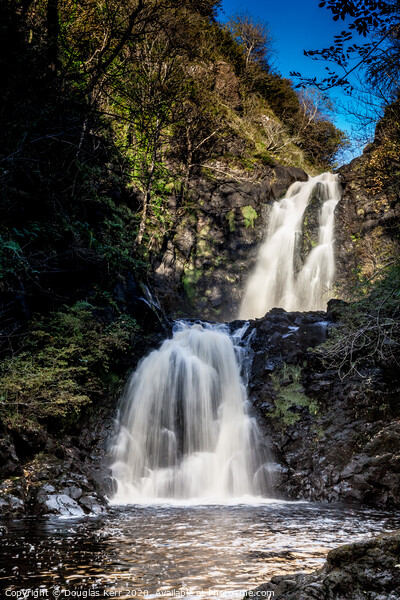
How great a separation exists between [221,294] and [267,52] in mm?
19585

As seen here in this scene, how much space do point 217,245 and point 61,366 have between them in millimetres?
12315

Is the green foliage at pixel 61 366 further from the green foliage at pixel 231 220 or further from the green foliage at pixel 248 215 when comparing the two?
the green foliage at pixel 248 215

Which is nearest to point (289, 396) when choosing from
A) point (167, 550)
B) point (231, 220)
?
point (167, 550)

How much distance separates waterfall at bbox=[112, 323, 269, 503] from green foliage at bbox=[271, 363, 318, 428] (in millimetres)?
797

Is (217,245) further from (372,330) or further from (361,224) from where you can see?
(372,330)

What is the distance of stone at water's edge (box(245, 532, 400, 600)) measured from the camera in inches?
71.9

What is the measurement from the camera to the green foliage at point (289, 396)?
394 inches

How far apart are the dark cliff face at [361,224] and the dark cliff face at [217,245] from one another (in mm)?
3572

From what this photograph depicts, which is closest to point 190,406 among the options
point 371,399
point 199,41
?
point 371,399

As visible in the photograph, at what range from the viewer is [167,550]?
392 cm

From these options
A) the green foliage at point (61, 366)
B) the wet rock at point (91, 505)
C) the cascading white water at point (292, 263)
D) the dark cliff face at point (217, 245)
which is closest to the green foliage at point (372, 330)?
the wet rock at point (91, 505)

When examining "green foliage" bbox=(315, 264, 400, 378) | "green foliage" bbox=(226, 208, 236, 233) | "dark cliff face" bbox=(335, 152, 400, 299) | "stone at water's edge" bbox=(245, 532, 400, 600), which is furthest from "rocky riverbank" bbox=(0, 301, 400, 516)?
"green foliage" bbox=(226, 208, 236, 233)

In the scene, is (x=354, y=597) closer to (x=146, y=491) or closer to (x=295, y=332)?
(x=146, y=491)

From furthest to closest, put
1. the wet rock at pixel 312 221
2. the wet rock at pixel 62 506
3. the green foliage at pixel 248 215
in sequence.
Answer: the green foliage at pixel 248 215, the wet rock at pixel 312 221, the wet rock at pixel 62 506
